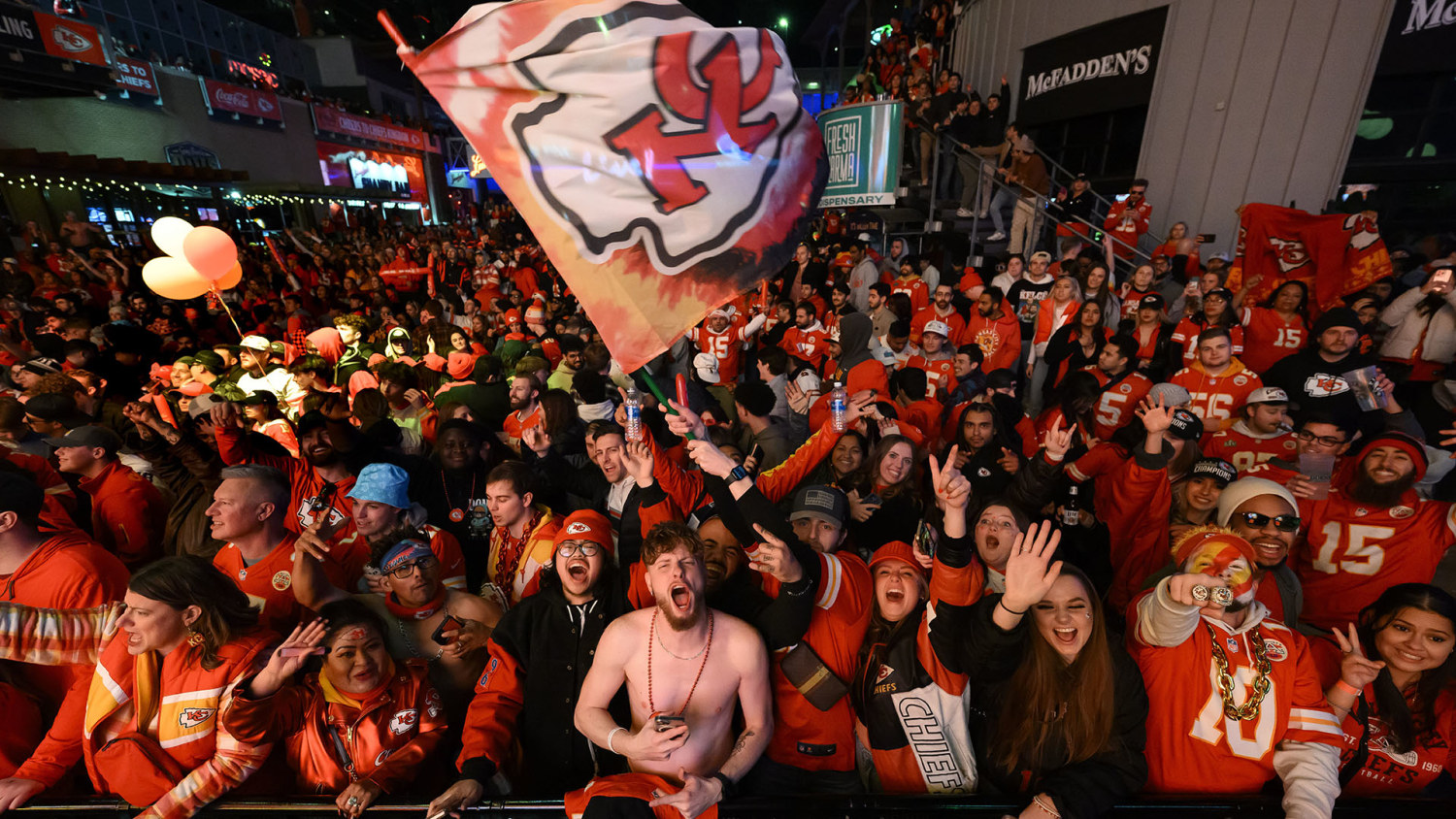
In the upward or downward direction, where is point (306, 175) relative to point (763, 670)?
upward

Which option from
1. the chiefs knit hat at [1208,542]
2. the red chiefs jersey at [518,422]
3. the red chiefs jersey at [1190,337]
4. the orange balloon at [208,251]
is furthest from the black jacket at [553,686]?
the orange balloon at [208,251]

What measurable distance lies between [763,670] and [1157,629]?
1467mm

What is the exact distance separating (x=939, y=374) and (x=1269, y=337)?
10.7 feet

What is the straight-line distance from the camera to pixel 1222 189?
31.3ft

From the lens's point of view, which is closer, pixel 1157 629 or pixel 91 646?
pixel 1157 629

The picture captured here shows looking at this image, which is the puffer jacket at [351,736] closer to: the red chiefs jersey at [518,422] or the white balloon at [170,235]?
the red chiefs jersey at [518,422]

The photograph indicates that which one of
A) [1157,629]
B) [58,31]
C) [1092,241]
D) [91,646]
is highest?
[58,31]

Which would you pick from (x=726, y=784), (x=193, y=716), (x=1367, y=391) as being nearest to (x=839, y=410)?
(x=726, y=784)

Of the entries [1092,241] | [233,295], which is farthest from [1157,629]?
[233,295]

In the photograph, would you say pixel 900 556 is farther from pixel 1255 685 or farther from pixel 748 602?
pixel 1255 685

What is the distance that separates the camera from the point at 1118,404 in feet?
15.6

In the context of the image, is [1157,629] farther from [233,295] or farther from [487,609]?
[233,295]

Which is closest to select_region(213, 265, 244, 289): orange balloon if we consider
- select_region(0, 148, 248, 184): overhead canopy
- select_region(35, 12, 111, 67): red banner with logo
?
select_region(0, 148, 248, 184): overhead canopy

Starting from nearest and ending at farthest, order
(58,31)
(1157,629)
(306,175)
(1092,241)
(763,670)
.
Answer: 1. (1157,629)
2. (763,670)
3. (1092,241)
4. (58,31)
5. (306,175)
